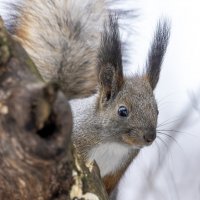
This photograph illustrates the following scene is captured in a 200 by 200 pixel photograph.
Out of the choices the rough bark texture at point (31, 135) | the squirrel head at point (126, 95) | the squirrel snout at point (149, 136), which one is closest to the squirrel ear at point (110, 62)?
the squirrel head at point (126, 95)

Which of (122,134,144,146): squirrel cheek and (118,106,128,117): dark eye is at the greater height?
(118,106,128,117): dark eye

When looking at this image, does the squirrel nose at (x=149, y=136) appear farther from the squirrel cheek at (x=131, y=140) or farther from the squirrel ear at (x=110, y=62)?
the squirrel ear at (x=110, y=62)

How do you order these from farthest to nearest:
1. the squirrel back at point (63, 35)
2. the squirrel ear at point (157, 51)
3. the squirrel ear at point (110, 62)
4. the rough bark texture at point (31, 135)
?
1. the squirrel back at point (63, 35)
2. the squirrel ear at point (157, 51)
3. the squirrel ear at point (110, 62)
4. the rough bark texture at point (31, 135)

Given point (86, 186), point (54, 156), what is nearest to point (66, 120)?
point (54, 156)

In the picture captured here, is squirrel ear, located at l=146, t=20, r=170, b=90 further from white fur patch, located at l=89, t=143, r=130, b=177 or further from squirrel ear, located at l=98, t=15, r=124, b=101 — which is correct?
white fur patch, located at l=89, t=143, r=130, b=177

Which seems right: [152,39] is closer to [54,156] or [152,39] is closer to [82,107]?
[82,107]

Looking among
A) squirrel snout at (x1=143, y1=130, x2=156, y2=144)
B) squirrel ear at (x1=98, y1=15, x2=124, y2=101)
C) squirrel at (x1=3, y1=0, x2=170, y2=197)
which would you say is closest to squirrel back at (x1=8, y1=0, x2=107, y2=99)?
squirrel at (x1=3, y1=0, x2=170, y2=197)
